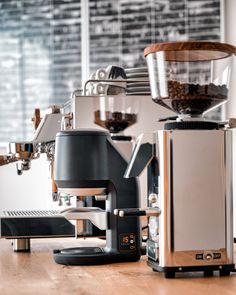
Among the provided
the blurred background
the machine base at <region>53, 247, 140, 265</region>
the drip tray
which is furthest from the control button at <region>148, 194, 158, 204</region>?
the blurred background

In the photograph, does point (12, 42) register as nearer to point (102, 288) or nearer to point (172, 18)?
point (172, 18)

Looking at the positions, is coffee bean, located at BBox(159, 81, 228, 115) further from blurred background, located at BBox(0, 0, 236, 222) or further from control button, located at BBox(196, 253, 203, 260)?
blurred background, located at BBox(0, 0, 236, 222)

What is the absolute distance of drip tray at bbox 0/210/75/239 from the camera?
5.45 ft

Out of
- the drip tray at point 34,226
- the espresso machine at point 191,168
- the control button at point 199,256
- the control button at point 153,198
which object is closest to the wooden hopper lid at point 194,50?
the espresso machine at point 191,168

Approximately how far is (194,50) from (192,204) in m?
0.29

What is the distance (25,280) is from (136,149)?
329 mm

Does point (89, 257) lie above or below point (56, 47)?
below

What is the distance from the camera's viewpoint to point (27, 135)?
408cm

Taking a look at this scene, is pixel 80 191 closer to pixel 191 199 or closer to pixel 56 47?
pixel 191 199

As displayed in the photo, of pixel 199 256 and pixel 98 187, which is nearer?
pixel 199 256

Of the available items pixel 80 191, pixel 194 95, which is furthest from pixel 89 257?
pixel 194 95

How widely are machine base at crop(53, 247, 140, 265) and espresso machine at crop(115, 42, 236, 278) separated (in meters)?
0.19

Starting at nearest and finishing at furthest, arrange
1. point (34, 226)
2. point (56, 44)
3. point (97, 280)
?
point (97, 280), point (34, 226), point (56, 44)

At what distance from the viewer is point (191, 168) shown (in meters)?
1.22
